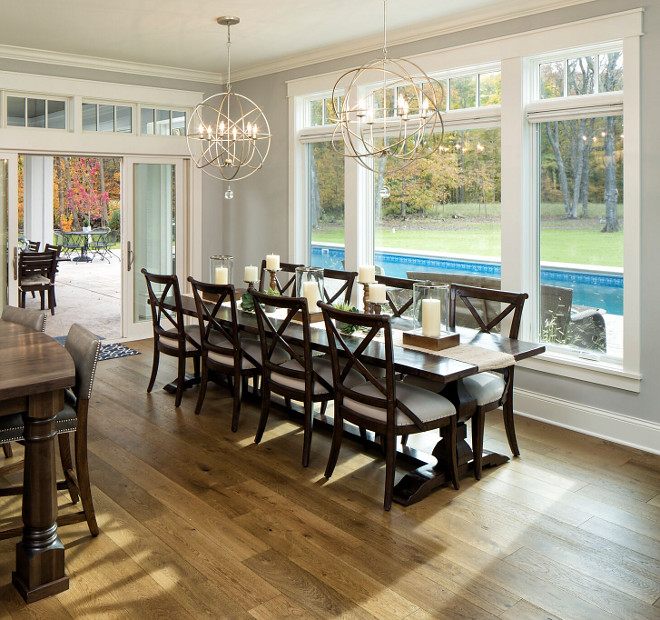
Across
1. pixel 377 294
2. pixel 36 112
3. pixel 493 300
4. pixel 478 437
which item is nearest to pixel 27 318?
pixel 377 294

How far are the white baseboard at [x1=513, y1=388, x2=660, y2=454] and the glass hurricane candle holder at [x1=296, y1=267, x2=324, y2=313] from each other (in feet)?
5.28

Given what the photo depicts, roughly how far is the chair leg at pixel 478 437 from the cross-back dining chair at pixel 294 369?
698 mm

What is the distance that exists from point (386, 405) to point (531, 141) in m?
2.42

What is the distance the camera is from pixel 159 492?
3.38 meters

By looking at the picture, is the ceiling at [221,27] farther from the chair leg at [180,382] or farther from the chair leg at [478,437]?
the chair leg at [478,437]

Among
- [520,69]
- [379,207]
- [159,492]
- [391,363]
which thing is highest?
[520,69]

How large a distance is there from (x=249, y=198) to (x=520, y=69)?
339cm

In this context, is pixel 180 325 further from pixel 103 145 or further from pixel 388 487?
pixel 103 145

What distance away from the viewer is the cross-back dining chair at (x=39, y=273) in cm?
858

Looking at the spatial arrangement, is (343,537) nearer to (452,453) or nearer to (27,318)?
(452,453)

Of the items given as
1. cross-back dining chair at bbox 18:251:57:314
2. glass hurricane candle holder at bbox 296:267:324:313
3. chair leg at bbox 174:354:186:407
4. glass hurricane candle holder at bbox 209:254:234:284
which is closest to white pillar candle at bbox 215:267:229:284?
glass hurricane candle holder at bbox 209:254:234:284

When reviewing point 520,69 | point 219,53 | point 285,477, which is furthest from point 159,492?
point 219,53

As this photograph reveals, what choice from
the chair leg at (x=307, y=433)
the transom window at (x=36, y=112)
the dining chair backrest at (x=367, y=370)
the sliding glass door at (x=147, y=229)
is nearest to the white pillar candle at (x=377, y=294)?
the dining chair backrest at (x=367, y=370)

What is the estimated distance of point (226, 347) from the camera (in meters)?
4.41
